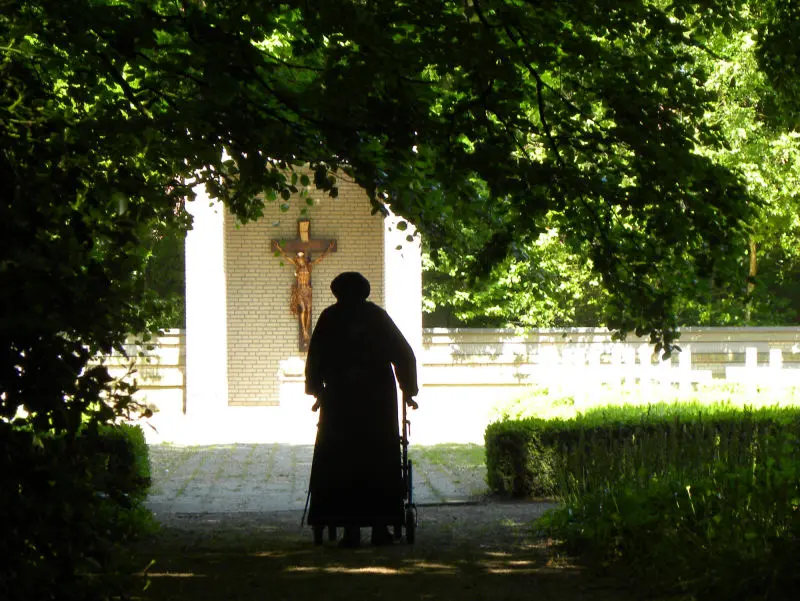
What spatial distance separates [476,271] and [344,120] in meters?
1.76

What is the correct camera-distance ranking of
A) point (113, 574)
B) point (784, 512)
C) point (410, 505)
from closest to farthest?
1. point (113, 574)
2. point (784, 512)
3. point (410, 505)

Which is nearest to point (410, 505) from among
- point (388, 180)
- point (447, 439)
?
point (388, 180)

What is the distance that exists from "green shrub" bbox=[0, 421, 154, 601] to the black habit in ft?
13.6

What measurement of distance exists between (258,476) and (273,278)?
12327 mm

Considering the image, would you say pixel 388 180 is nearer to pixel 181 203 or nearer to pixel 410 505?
pixel 410 505

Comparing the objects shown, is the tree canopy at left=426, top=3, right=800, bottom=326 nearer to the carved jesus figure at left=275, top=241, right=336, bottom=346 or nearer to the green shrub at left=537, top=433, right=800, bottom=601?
the carved jesus figure at left=275, top=241, right=336, bottom=346

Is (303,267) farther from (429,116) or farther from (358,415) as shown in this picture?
(429,116)

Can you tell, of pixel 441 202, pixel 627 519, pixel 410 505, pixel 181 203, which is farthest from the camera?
pixel 181 203

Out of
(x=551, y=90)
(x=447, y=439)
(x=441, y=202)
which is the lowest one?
(x=447, y=439)

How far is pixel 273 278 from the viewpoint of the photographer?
1018 inches

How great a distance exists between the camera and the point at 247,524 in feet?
32.8

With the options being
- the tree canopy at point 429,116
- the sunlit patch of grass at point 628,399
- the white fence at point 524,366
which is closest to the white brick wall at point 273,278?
the white fence at point 524,366

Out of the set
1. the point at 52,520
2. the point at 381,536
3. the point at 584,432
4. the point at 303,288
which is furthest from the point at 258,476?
the point at 303,288

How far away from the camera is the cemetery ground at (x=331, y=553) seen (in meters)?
6.63
